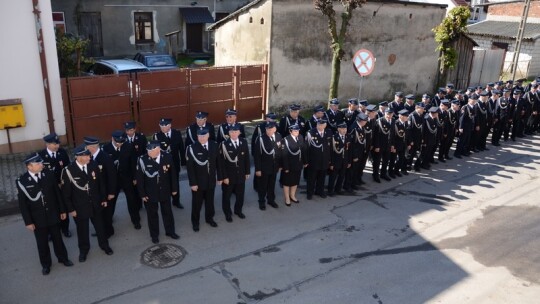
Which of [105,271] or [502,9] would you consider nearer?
[105,271]

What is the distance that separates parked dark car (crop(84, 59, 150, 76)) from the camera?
49.2ft

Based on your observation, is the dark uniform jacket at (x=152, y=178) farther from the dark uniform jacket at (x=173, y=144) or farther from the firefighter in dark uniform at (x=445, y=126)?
the firefighter in dark uniform at (x=445, y=126)

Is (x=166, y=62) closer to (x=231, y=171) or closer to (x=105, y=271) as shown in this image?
(x=231, y=171)

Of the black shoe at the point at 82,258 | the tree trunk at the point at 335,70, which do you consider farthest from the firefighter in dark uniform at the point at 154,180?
the tree trunk at the point at 335,70

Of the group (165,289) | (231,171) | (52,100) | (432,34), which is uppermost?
(432,34)

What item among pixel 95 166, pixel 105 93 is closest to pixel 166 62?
pixel 105 93

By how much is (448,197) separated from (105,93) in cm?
835

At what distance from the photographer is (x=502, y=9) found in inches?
1296

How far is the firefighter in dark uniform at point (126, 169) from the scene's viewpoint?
7.42m

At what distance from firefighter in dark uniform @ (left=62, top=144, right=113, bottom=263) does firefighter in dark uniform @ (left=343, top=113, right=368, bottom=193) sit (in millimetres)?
4965

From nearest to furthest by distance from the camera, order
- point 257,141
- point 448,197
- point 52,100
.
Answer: point 257,141 → point 448,197 → point 52,100

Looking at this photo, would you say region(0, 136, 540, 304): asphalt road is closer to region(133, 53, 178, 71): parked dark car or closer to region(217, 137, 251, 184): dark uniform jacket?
region(217, 137, 251, 184): dark uniform jacket

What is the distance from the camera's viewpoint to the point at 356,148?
9.22 metres

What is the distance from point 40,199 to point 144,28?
22.1 m
